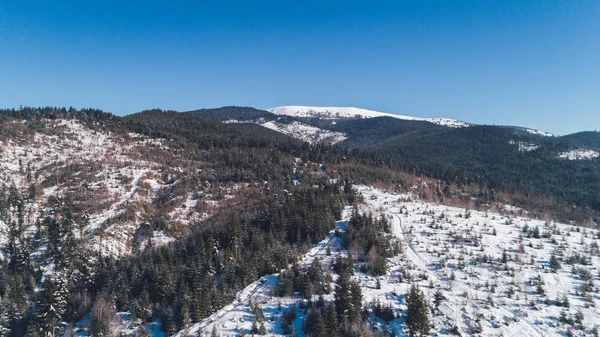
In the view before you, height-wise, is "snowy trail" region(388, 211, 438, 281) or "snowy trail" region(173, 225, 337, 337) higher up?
"snowy trail" region(388, 211, 438, 281)

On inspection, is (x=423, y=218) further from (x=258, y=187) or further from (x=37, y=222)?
(x=37, y=222)

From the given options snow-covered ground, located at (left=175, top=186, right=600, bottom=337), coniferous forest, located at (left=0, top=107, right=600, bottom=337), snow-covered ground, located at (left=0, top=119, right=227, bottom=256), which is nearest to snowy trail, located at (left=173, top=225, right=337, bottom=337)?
snow-covered ground, located at (left=175, top=186, right=600, bottom=337)

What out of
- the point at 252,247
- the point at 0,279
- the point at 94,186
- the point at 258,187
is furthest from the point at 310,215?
the point at 94,186

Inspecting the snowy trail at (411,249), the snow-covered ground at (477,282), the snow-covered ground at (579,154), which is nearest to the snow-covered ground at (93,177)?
the snow-covered ground at (477,282)

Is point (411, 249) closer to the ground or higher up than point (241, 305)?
higher up

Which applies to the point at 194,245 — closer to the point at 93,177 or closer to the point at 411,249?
→ the point at 411,249

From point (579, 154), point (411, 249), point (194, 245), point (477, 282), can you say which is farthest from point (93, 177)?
point (579, 154)

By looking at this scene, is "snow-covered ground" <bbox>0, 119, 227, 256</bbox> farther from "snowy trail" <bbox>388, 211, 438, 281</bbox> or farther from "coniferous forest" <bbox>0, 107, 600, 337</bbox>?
"snowy trail" <bbox>388, 211, 438, 281</bbox>
